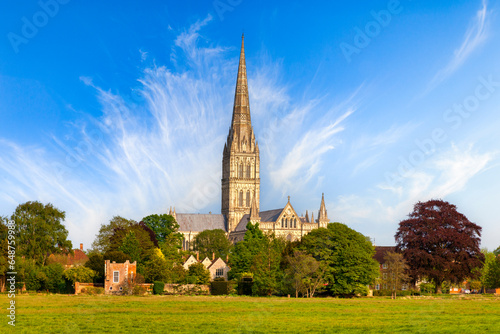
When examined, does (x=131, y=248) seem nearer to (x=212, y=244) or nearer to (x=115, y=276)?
(x=115, y=276)

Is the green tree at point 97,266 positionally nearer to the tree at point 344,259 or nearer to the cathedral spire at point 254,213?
the tree at point 344,259

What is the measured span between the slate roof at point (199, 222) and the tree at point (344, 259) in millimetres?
105040

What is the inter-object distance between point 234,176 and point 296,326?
450 ft

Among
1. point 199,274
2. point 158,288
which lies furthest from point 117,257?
point 199,274

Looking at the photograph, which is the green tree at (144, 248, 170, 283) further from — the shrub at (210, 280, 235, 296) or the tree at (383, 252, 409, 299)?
the tree at (383, 252, 409, 299)

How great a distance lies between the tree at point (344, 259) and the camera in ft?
201

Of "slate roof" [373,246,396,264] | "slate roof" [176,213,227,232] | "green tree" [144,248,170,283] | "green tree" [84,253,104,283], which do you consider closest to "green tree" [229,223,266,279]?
"green tree" [144,248,170,283]

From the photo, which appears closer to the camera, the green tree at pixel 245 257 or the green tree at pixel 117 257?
the green tree at pixel 117 257

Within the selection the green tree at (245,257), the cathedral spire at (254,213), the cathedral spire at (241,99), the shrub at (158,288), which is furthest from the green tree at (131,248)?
the cathedral spire at (241,99)

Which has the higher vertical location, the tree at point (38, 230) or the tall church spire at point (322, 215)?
the tall church spire at point (322, 215)

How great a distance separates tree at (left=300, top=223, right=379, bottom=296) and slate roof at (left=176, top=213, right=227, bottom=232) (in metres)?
105

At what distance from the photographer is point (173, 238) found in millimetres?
99562

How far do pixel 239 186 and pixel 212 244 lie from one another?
89.3 feet

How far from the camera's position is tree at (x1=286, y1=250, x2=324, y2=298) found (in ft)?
198
